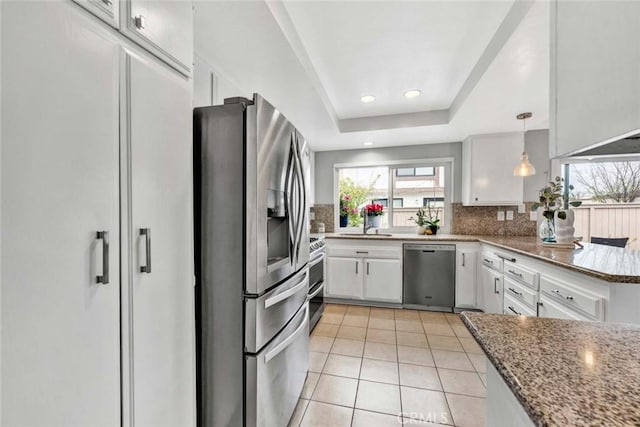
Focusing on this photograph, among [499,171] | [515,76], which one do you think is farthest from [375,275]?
[515,76]

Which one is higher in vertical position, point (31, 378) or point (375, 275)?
point (31, 378)

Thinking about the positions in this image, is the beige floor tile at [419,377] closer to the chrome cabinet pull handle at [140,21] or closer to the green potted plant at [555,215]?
the green potted plant at [555,215]

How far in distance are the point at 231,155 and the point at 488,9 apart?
5.66 ft

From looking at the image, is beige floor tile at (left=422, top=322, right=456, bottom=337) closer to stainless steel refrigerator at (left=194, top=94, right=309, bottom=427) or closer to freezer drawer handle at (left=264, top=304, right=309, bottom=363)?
freezer drawer handle at (left=264, top=304, right=309, bottom=363)

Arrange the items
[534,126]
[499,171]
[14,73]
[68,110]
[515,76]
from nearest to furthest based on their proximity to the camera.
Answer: [14,73]
[68,110]
[515,76]
[534,126]
[499,171]

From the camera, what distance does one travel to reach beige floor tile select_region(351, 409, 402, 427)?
158 centimetres

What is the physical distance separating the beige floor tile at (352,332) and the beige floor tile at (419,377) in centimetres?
58

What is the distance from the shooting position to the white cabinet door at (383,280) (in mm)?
3471

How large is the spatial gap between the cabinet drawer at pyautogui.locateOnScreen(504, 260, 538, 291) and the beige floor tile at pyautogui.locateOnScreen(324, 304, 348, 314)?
1.83 metres

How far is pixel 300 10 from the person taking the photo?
A: 64.8 inches

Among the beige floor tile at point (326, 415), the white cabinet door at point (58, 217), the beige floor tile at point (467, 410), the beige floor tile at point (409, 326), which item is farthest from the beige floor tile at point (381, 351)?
the white cabinet door at point (58, 217)

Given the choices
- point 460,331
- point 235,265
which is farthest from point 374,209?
point 235,265

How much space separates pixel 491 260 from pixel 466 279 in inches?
19.4

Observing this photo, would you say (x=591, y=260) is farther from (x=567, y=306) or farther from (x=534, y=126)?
(x=534, y=126)
